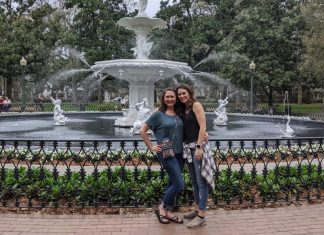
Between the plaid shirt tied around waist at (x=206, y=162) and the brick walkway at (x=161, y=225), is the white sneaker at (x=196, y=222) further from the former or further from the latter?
the plaid shirt tied around waist at (x=206, y=162)

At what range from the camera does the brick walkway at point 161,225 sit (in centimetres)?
538

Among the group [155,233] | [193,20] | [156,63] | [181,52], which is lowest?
[155,233]

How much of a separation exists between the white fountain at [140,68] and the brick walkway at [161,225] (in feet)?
30.9

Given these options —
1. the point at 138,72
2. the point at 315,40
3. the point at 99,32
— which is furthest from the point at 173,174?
the point at 99,32

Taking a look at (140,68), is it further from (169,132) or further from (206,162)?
(206,162)

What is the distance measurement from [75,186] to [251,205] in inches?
110

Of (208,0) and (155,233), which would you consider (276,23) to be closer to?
(208,0)

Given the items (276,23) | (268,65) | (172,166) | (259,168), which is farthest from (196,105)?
(276,23)

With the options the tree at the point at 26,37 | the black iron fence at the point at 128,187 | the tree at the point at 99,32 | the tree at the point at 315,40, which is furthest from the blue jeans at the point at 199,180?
the tree at the point at 99,32

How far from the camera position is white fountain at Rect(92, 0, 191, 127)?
49.2ft

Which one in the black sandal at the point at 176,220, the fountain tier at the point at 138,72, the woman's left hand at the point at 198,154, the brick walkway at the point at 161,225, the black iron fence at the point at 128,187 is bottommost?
the brick walkway at the point at 161,225

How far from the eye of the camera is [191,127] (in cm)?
553

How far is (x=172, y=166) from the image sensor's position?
18.1ft

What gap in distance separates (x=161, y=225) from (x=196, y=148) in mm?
1167
